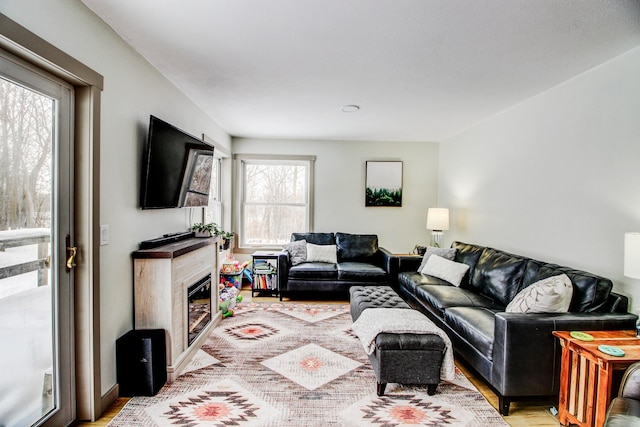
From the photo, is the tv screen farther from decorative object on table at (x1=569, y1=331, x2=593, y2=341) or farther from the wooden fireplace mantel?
decorative object on table at (x1=569, y1=331, x2=593, y2=341)

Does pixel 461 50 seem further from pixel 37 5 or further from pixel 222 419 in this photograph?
pixel 222 419

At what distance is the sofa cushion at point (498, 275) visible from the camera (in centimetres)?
300

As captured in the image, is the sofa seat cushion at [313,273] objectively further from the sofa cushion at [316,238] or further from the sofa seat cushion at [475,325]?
the sofa seat cushion at [475,325]

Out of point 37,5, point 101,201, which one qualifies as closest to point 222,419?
point 101,201

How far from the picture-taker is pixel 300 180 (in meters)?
5.65

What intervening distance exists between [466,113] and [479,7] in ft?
7.44

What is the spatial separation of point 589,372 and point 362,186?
13.4 feet

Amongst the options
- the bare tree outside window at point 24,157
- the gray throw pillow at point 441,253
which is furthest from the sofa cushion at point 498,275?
the bare tree outside window at point 24,157

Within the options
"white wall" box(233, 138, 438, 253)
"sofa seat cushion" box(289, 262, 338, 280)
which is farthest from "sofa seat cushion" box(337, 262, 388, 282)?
"white wall" box(233, 138, 438, 253)

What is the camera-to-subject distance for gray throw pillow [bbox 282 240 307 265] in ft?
15.6

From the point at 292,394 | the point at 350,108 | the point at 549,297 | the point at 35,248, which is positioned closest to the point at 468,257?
the point at 549,297

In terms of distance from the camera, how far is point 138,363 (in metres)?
2.23

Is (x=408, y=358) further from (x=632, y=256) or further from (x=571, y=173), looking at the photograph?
(x=571, y=173)

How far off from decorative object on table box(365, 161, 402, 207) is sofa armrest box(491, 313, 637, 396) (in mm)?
3596
